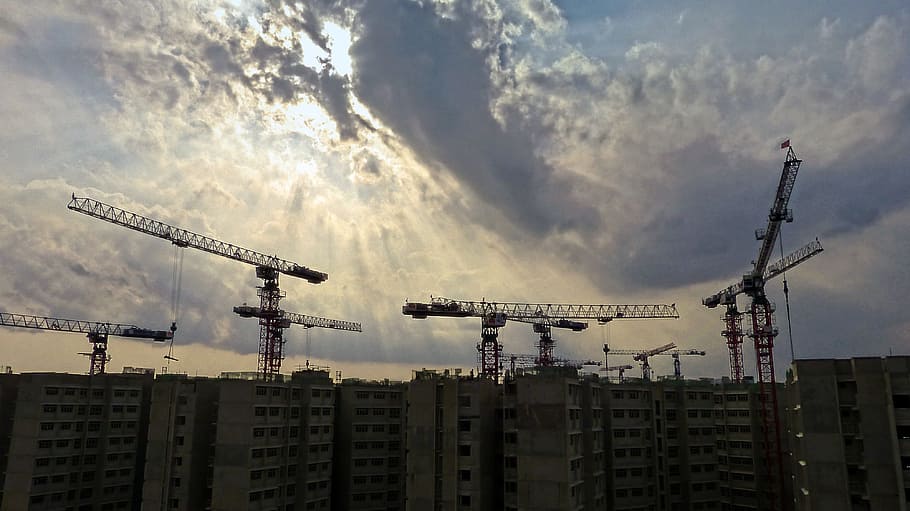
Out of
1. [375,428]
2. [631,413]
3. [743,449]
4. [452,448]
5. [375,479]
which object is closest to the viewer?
[452,448]

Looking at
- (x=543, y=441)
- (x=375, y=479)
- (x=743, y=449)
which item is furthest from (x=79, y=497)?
(x=743, y=449)

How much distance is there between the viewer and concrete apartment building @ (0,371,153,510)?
8125 cm

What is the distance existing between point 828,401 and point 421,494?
1649 inches

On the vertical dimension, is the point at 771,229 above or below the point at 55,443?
above

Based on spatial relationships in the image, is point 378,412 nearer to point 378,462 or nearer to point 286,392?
point 378,462

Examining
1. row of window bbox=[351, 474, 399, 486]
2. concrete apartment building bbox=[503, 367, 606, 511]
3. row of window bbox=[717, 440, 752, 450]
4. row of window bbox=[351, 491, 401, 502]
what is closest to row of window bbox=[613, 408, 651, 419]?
concrete apartment building bbox=[503, 367, 606, 511]

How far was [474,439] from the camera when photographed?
62375 millimetres

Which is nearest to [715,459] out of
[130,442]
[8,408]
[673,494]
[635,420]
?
[673,494]

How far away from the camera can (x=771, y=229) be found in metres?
111

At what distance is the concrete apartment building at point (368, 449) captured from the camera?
8325cm

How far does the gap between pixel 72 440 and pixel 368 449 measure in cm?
4499

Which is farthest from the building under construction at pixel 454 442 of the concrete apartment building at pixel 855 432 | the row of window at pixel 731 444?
the row of window at pixel 731 444

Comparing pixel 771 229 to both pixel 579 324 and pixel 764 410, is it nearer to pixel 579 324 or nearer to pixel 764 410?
pixel 764 410

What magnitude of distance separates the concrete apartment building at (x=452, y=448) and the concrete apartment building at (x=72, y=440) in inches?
2234
